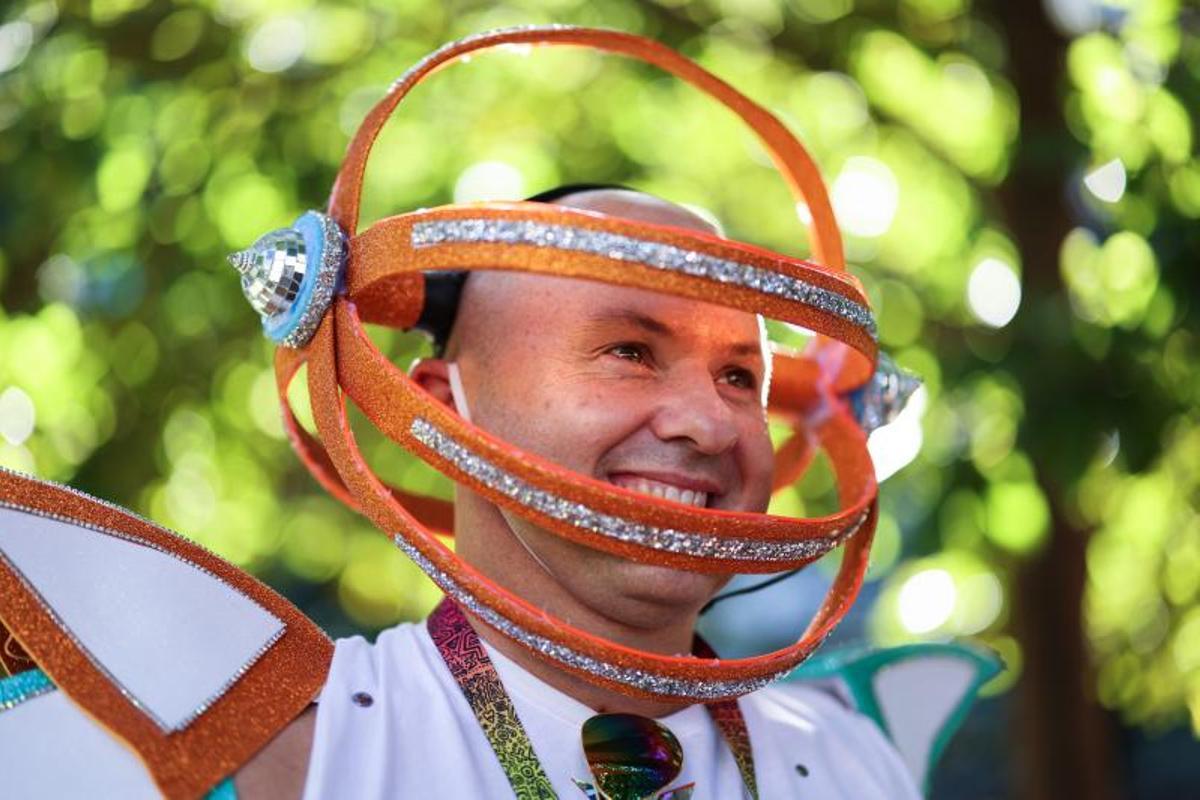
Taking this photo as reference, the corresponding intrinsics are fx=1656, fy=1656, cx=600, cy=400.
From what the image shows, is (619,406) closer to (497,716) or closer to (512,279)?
(512,279)

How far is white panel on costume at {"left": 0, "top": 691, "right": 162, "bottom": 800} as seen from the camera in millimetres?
1785

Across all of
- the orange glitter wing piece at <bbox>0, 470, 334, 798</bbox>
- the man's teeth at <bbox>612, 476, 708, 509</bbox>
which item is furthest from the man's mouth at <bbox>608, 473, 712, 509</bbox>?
the orange glitter wing piece at <bbox>0, 470, 334, 798</bbox>

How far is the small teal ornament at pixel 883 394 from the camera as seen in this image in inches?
99.3

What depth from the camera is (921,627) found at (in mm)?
4465

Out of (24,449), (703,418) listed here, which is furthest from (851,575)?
(24,449)

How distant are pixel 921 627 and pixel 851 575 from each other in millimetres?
2224

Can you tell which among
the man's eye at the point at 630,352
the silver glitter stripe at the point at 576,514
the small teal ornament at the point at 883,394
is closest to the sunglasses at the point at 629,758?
the silver glitter stripe at the point at 576,514

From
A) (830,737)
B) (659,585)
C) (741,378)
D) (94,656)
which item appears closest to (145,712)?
(94,656)

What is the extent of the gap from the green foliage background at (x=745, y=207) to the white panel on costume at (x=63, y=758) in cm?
207

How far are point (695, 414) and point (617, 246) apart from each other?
11.3 inches

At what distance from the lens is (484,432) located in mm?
1972

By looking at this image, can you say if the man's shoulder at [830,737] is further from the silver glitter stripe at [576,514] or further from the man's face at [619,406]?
the silver glitter stripe at [576,514]

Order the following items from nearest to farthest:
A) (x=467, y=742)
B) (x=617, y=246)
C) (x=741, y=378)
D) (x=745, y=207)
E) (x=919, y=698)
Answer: (x=617, y=246) → (x=467, y=742) → (x=741, y=378) → (x=919, y=698) → (x=745, y=207)

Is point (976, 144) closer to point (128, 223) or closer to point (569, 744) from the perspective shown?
point (128, 223)
